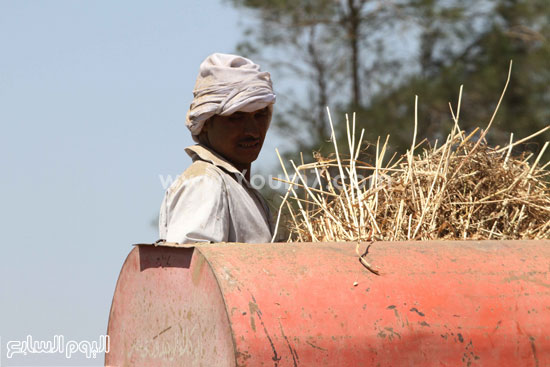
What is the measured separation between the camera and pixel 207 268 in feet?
7.01

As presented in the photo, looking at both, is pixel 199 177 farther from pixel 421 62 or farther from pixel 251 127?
pixel 421 62

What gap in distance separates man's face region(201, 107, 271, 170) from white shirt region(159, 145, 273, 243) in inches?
1.8

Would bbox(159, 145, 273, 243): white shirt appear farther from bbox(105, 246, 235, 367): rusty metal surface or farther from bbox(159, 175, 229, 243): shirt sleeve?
bbox(105, 246, 235, 367): rusty metal surface

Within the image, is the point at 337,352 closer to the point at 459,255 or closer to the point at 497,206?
the point at 459,255

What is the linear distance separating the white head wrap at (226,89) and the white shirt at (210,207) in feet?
0.46

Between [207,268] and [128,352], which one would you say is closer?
[207,268]

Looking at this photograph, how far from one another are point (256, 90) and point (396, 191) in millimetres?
626

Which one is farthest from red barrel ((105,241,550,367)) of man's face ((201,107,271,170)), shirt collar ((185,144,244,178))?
man's face ((201,107,271,170))

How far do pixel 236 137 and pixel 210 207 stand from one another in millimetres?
482

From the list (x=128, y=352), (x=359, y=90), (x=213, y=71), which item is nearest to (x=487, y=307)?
(x=128, y=352)

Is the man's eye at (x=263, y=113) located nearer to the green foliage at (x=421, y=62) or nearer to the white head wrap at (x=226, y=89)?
the white head wrap at (x=226, y=89)

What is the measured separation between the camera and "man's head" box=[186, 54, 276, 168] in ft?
9.96

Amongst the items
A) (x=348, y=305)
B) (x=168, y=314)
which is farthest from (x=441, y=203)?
(x=168, y=314)

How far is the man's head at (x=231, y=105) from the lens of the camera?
304 centimetres
